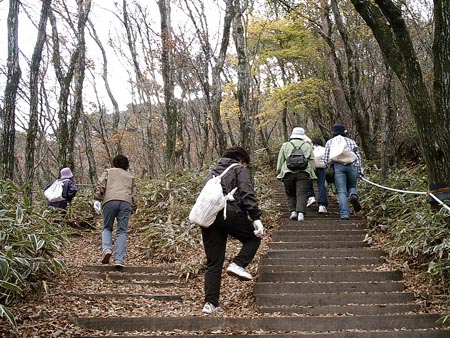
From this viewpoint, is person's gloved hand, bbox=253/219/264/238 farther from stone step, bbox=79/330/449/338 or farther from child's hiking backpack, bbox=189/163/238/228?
stone step, bbox=79/330/449/338

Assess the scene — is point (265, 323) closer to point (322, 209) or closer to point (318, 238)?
point (318, 238)

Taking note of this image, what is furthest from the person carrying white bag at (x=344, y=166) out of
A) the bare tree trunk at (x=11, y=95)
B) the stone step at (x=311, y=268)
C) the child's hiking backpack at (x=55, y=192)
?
the bare tree trunk at (x=11, y=95)

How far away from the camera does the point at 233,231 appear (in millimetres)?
4801

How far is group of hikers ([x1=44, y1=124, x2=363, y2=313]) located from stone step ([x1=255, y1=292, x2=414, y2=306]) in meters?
0.40

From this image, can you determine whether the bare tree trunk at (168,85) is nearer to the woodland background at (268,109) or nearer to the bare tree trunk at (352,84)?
the woodland background at (268,109)

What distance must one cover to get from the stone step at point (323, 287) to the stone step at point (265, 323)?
961 mm

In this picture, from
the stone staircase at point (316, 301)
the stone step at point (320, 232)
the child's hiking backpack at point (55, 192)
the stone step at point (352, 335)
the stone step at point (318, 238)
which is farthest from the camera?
the child's hiking backpack at point (55, 192)

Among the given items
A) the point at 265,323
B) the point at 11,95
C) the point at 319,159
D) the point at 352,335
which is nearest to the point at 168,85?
the point at 11,95

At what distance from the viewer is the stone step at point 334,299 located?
5.07 metres

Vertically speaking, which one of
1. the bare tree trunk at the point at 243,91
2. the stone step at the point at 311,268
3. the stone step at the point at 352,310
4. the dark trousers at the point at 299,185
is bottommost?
the stone step at the point at 352,310

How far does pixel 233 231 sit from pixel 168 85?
9.09 metres

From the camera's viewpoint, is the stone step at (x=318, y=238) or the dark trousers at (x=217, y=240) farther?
the stone step at (x=318, y=238)

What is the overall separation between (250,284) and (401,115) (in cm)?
1017

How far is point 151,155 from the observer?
17.0 metres
